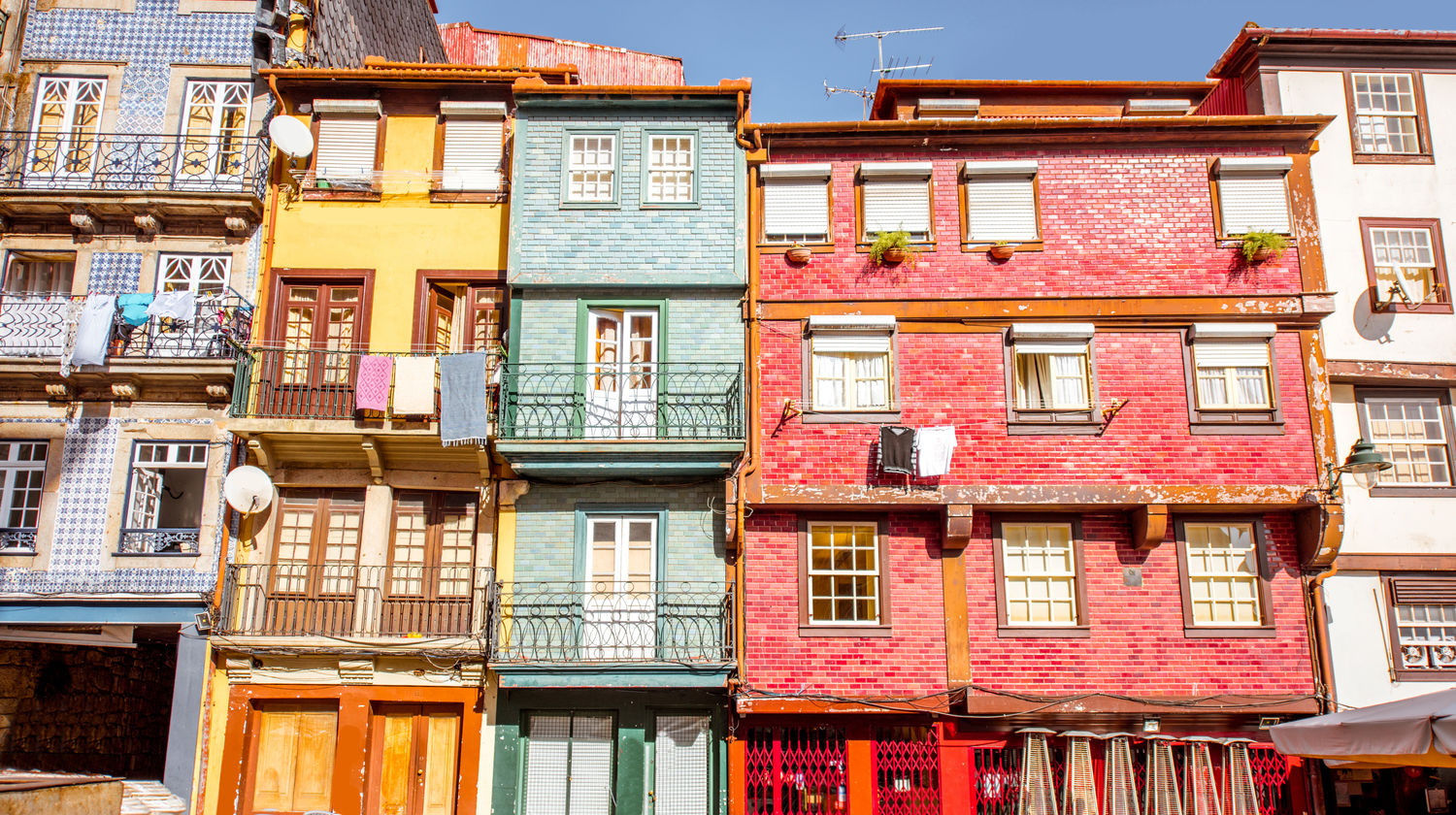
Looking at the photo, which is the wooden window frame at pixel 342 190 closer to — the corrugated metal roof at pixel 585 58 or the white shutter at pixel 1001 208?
the corrugated metal roof at pixel 585 58

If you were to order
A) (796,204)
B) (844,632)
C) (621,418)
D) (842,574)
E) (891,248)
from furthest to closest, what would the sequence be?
(796,204) → (891,248) → (621,418) → (842,574) → (844,632)

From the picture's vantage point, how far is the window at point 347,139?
58.1 ft

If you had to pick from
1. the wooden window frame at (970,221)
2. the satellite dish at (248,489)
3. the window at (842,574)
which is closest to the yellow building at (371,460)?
the satellite dish at (248,489)

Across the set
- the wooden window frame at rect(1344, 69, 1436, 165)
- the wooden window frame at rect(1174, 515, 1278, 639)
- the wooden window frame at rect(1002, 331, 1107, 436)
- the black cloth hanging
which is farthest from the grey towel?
the wooden window frame at rect(1344, 69, 1436, 165)

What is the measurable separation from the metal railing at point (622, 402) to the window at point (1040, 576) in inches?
180

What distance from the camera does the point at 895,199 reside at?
674 inches

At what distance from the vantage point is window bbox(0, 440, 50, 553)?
1614 centimetres

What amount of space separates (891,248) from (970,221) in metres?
1.46

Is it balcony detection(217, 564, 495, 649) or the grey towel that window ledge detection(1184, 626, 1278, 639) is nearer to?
balcony detection(217, 564, 495, 649)

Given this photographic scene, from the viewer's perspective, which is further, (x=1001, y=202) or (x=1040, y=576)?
(x=1001, y=202)

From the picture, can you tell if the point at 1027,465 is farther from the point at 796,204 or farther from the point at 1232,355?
the point at 796,204

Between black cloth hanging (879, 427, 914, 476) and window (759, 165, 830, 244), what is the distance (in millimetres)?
3561

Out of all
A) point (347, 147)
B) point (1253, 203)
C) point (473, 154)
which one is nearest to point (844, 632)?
point (1253, 203)

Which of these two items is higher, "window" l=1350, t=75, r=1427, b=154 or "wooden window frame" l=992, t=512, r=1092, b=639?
"window" l=1350, t=75, r=1427, b=154
